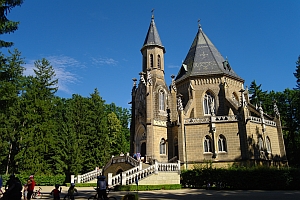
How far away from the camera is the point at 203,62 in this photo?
3925 cm

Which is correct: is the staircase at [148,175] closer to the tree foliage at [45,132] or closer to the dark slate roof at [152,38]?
the tree foliage at [45,132]

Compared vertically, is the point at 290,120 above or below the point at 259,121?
above

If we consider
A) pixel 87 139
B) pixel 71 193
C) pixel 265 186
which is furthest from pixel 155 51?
pixel 71 193

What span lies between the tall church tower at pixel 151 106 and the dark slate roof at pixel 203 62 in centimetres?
415

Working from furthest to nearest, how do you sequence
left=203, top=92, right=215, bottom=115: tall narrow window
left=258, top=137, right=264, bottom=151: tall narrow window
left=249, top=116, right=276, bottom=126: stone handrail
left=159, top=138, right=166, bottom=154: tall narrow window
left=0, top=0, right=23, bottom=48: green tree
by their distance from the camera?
left=203, top=92, right=215, bottom=115: tall narrow window → left=159, top=138, right=166, bottom=154: tall narrow window → left=249, top=116, right=276, bottom=126: stone handrail → left=258, top=137, right=264, bottom=151: tall narrow window → left=0, top=0, right=23, bottom=48: green tree

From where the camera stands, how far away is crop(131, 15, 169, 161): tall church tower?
3283 cm

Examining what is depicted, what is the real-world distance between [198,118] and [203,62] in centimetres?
1024

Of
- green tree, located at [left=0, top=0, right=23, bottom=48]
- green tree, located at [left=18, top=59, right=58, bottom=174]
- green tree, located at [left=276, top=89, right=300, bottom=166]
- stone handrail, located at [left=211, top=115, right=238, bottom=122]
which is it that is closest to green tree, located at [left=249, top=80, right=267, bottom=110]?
green tree, located at [left=276, top=89, right=300, bottom=166]

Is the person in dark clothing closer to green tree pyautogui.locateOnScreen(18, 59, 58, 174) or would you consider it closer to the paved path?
the paved path

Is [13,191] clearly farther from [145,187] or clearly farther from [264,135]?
[264,135]

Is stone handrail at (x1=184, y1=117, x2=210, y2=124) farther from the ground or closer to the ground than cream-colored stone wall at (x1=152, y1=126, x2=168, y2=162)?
farther from the ground

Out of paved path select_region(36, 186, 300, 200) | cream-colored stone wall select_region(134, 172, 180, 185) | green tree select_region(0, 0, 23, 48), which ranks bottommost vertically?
paved path select_region(36, 186, 300, 200)

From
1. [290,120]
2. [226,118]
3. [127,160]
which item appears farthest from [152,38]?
[290,120]

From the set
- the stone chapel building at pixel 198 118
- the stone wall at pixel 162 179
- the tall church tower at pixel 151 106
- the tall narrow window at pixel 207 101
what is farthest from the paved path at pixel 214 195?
the tall narrow window at pixel 207 101
